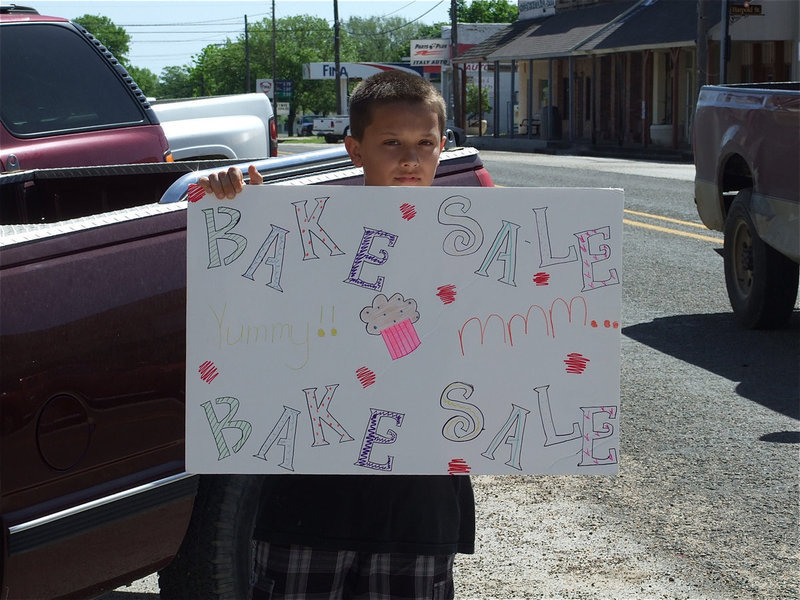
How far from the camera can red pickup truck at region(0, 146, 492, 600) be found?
273cm

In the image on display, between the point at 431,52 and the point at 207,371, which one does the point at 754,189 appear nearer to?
the point at 207,371

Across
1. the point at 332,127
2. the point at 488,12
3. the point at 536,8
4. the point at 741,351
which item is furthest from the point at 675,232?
the point at 488,12

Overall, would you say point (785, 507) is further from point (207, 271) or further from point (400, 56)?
point (400, 56)

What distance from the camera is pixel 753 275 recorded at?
8008 millimetres

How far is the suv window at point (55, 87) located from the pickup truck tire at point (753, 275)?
13.7 feet

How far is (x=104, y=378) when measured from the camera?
112 inches

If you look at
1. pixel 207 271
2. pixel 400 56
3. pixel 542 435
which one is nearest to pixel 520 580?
pixel 542 435

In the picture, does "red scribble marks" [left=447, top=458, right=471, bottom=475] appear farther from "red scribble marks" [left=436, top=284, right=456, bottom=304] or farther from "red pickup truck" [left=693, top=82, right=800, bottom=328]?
"red pickup truck" [left=693, top=82, right=800, bottom=328]

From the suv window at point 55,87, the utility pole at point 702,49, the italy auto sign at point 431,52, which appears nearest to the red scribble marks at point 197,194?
the suv window at point 55,87

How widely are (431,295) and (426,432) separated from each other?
0.30 meters

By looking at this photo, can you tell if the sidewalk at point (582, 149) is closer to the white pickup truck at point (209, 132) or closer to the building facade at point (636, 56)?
the building facade at point (636, 56)

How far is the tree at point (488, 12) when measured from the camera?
13162 centimetres

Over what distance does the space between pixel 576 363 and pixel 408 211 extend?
A: 50cm

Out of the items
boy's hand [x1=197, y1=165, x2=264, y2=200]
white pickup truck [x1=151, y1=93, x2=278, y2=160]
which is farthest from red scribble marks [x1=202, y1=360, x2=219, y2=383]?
white pickup truck [x1=151, y1=93, x2=278, y2=160]
